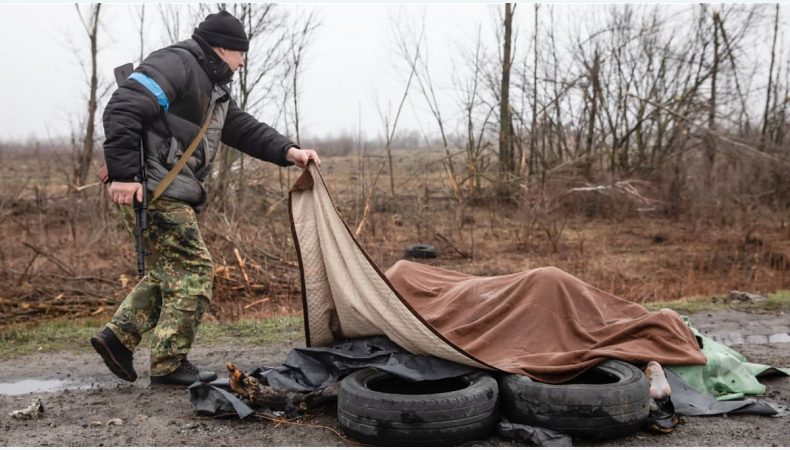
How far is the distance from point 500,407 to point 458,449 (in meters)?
0.54

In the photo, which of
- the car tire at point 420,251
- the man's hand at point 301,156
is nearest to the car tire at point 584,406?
the man's hand at point 301,156

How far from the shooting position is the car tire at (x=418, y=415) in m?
3.91

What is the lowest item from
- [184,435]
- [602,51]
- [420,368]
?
[184,435]

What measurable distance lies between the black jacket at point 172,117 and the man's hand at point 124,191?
1.4 inches

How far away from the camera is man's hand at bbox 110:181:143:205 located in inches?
181

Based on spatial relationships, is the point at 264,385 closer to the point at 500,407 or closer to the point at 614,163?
the point at 500,407

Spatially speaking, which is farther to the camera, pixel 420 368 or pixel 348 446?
pixel 420 368

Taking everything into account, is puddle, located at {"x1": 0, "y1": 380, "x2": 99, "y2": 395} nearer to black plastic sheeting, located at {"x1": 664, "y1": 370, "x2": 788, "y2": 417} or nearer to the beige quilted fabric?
the beige quilted fabric

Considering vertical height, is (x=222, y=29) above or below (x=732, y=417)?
above

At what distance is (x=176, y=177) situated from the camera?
4.86 m

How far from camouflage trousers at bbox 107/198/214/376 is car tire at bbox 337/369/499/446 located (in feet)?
4.38

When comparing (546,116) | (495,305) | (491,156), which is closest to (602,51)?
(546,116)

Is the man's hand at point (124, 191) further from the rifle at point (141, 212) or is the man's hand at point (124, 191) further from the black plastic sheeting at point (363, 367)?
the black plastic sheeting at point (363, 367)

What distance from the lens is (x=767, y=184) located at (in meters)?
16.4
